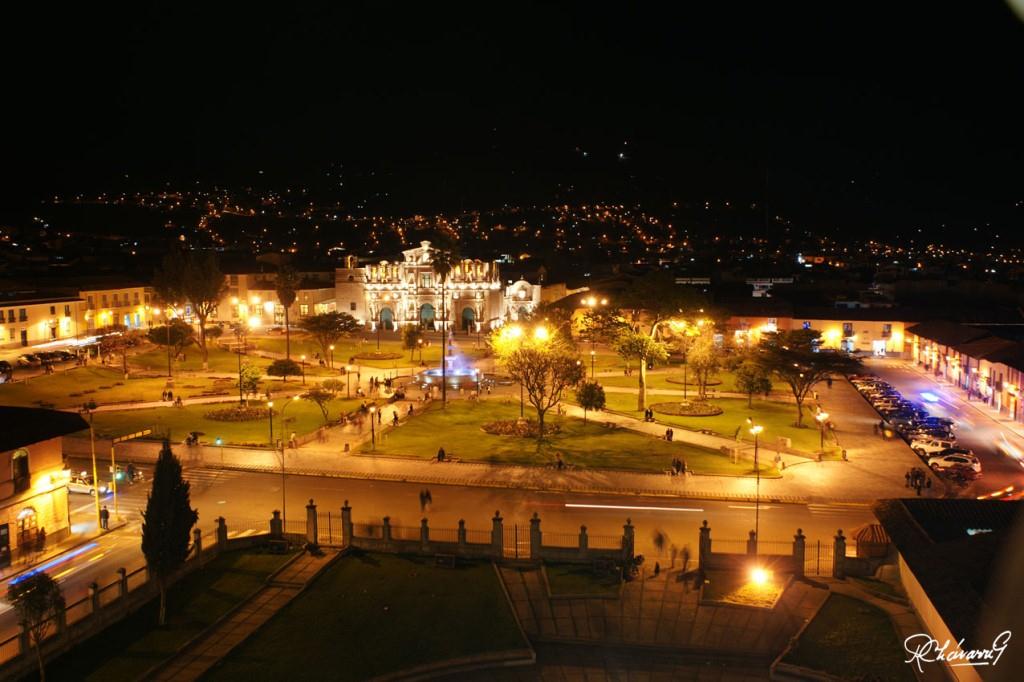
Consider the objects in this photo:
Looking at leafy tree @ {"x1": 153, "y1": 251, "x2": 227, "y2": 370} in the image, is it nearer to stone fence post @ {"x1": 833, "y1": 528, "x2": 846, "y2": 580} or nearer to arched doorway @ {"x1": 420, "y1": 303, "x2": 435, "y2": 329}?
arched doorway @ {"x1": 420, "y1": 303, "x2": 435, "y2": 329}

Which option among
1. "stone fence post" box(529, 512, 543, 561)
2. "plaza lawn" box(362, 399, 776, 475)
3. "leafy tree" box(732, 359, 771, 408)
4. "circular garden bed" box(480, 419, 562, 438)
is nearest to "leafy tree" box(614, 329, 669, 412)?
Answer: "leafy tree" box(732, 359, 771, 408)

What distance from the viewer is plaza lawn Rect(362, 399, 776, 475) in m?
33.6

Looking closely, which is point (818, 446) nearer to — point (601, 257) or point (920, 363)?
point (920, 363)

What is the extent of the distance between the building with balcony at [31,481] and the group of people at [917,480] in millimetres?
29304

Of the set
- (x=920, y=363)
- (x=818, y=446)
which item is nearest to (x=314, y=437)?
(x=818, y=446)

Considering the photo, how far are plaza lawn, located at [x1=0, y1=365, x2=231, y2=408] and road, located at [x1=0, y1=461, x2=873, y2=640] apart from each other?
1964cm

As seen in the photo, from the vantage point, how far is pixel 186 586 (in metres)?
21.6

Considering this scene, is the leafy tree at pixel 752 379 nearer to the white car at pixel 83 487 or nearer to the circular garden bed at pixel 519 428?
the circular garden bed at pixel 519 428

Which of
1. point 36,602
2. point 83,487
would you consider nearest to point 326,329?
point 83,487

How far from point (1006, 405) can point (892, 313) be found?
84.3 ft

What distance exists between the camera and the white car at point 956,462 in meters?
31.8

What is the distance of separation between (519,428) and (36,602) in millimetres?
25060

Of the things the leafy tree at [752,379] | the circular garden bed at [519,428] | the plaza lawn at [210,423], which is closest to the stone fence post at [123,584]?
the plaza lawn at [210,423]

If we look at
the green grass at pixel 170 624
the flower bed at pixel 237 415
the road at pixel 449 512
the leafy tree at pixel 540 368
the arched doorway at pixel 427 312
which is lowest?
the green grass at pixel 170 624
